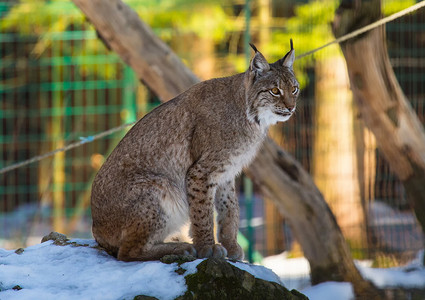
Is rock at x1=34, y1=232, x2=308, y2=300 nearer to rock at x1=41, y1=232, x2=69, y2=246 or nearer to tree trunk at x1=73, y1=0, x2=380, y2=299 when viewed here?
rock at x1=41, y1=232, x2=69, y2=246

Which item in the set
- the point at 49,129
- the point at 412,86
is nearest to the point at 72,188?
the point at 49,129

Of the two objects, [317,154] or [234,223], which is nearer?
[234,223]

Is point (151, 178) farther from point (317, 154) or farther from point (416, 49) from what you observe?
point (416, 49)

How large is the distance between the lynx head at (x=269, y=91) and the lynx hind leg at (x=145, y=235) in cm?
94

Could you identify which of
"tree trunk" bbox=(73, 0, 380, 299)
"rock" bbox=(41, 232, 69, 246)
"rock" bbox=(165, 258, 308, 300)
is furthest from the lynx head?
"tree trunk" bbox=(73, 0, 380, 299)

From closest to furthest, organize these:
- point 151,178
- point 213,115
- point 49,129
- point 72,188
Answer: point 151,178 < point 213,115 < point 72,188 < point 49,129

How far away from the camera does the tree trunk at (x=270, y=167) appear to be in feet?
19.4

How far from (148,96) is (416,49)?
12.3 ft

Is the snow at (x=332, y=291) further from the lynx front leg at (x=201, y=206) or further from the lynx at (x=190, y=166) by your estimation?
the lynx front leg at (x=201, y=206)

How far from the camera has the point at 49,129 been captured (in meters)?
9.99

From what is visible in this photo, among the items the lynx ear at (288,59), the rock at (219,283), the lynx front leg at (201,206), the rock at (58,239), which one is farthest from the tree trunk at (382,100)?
the rock at (58,239)

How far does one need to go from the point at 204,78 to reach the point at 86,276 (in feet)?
19.1

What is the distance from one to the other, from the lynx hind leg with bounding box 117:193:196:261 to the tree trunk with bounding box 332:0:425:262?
284 cm

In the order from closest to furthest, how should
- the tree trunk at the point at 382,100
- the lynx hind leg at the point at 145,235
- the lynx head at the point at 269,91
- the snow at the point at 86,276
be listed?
the snow at the point at 86,276 → the lynx hind leg at the point at 145,235 → the lynx head at the point at 269,91 → the tree trunk at the point at 382,100
